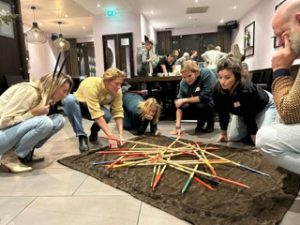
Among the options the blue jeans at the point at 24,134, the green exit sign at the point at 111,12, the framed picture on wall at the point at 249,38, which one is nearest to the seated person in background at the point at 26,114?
the blue jeans at the point at 24,134

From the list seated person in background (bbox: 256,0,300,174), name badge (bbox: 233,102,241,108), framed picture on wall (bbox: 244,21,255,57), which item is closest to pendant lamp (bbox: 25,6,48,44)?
name badge (bbox: 233,102,241,108)

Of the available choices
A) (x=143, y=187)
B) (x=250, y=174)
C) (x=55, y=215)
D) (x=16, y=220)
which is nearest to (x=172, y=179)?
(x=143, y=187)

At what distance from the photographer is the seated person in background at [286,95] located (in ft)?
3.24

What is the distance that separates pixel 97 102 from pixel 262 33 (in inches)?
220

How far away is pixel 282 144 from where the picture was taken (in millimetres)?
1050

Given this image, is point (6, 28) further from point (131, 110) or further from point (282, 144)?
point (282, 144)

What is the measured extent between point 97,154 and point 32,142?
1.54 ft

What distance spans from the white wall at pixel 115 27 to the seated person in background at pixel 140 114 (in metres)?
4.64

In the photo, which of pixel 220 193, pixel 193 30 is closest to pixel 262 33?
pixel 193 30

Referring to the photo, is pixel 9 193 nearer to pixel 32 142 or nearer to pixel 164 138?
pixel 32 142

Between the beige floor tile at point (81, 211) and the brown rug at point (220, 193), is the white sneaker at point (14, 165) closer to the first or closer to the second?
the brown rug at point (220, 193)

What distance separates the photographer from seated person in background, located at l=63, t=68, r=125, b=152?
6.93ft

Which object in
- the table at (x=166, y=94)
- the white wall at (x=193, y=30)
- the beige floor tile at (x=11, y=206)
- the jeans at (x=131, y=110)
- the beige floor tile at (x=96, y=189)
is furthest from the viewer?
the white wall at (x=193, y=30)

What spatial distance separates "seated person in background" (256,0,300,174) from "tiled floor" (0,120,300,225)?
→ 0.26m
